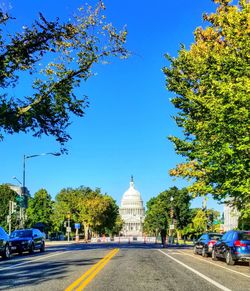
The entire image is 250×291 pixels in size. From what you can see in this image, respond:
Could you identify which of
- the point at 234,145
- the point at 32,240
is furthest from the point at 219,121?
the point at 32,240

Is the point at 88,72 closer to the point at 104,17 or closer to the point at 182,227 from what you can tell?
the point at 104,17

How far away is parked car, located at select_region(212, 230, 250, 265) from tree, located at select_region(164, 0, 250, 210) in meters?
1.95

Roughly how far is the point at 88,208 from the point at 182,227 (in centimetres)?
2211

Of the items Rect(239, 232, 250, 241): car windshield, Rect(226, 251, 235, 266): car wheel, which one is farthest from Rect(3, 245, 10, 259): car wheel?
Rect(239, 232, 250, 241): car windshield

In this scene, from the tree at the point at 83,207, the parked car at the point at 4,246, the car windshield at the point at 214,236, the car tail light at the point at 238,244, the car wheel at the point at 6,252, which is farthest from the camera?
the tree at the point at 83,207

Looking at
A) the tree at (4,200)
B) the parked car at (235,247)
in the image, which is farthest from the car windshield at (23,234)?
the tree at (4,200)

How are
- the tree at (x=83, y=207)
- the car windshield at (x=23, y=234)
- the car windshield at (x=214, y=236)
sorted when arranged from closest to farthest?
1. the car windshield at (x=214, y=236)
2. the car windshield at (x=23, y=234)
3. the tree at (x=83, y=207)

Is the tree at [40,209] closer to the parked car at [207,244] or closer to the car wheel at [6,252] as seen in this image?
the parked car at [207,244]

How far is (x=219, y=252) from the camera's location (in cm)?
2425

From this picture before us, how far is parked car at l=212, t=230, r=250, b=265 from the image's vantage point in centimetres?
2114

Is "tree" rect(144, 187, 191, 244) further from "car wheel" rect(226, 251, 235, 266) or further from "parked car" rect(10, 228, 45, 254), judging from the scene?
"car wheel" rect(226, 251, 235, 266)

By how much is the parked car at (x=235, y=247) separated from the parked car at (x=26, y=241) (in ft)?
41.3

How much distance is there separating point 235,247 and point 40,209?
9496 cm

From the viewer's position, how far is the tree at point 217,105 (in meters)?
22.3
